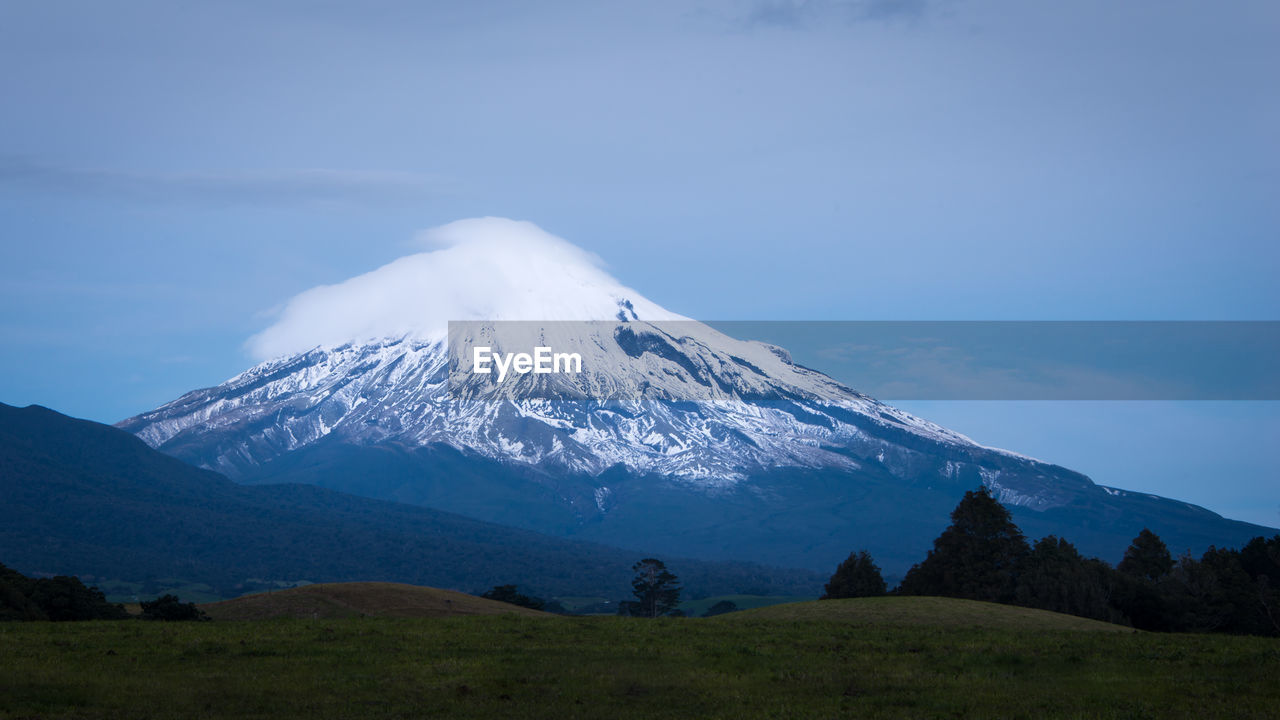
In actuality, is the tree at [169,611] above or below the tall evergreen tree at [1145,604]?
above

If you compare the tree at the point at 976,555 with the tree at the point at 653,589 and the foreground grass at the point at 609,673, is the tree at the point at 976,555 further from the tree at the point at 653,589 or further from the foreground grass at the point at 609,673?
the foreground grass at the point at 609,673

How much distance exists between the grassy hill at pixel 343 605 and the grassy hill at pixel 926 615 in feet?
33.7

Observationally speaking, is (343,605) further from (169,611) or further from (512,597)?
(512,597)

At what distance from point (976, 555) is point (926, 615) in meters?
36.7

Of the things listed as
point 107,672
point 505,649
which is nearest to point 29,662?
point 107,672

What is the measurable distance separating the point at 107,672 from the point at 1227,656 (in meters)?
25.5

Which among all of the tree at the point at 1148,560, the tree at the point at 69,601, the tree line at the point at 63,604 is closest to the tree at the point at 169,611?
the tree line at the point at 63,604

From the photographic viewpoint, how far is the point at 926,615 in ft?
130

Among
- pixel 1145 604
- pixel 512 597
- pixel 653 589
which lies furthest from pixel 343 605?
pixel 653 589

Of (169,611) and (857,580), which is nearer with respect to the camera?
(169,611)

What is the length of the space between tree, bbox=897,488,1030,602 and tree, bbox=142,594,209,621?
49.3m

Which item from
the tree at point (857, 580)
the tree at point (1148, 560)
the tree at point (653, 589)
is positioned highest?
the tree at point (1148, 560)

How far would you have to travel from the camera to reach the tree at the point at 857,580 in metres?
78.9

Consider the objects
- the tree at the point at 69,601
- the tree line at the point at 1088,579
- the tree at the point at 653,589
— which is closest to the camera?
the tree at the point at 69,601
